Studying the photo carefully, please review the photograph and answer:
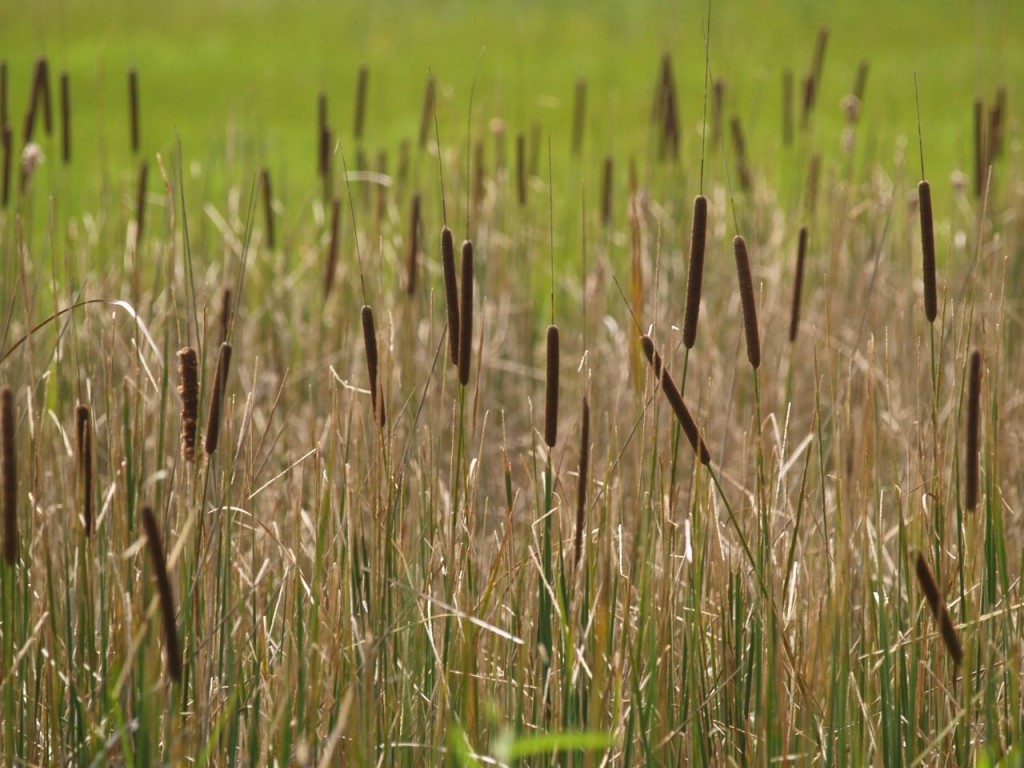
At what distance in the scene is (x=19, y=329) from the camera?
108 inches

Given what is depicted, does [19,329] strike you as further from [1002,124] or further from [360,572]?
[1002,124]

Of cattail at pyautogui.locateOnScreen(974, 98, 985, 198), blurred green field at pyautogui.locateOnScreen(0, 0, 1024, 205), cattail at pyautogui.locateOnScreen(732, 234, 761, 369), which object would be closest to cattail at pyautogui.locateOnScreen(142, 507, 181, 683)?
cattail at pyautogui.locateOnScreen(732, 234, 761, 369)

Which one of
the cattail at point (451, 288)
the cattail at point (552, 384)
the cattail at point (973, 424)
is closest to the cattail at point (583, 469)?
the cattail at point (552, 384)

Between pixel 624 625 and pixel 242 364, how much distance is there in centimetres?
170

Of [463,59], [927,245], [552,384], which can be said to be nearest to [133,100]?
[552,384]

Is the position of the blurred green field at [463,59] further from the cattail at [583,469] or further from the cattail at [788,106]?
the cattail at [583,469]

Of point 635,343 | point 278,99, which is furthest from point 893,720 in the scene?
point 278,99

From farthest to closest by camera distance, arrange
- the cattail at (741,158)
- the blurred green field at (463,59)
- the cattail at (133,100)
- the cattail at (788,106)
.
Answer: the blurred green field at (463,59), the cattail at (788,106), the cattail at (741,158), the cattail at (133,100)

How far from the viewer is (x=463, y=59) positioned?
26.7 feet

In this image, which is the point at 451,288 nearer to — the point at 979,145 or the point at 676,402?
the point at 676,402

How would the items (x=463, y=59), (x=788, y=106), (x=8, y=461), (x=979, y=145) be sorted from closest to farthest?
(x=8, y=461) < (x=979, y=145) < (x=788, y=106) < (x=463, y=59)

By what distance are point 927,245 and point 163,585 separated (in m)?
0.76

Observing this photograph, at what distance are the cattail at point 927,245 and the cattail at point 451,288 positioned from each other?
0.44 meters

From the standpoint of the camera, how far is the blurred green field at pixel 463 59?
20.7 ft
